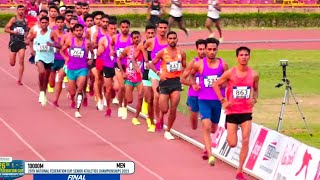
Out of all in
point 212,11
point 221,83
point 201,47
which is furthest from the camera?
point 212,11

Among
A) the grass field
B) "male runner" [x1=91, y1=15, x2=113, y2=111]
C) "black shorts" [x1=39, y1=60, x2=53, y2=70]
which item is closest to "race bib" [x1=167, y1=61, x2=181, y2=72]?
the grass field

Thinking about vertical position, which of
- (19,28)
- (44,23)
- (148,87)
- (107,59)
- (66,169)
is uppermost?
(44,23)

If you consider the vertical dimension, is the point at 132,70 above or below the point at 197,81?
below

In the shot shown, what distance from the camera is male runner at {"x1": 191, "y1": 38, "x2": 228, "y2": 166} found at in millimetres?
14852

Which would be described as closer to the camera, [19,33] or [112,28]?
[112,28]

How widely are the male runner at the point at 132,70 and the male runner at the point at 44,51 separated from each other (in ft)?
8.22

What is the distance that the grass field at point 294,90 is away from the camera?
61.1 feet

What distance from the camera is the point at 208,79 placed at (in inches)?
587

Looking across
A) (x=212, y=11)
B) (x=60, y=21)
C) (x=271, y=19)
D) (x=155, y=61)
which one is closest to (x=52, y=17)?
(x=60, y=21)

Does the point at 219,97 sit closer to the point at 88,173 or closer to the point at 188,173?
the point at 188,173

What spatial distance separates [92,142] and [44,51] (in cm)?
440

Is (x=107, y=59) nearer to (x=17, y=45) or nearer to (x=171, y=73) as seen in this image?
(x=171, y=73)

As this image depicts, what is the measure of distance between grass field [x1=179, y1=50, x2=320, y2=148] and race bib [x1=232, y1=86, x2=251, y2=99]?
3.01 meters

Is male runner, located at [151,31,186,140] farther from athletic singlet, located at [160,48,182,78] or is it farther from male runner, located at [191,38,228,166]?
male runner, located at [191,38,228,166]
